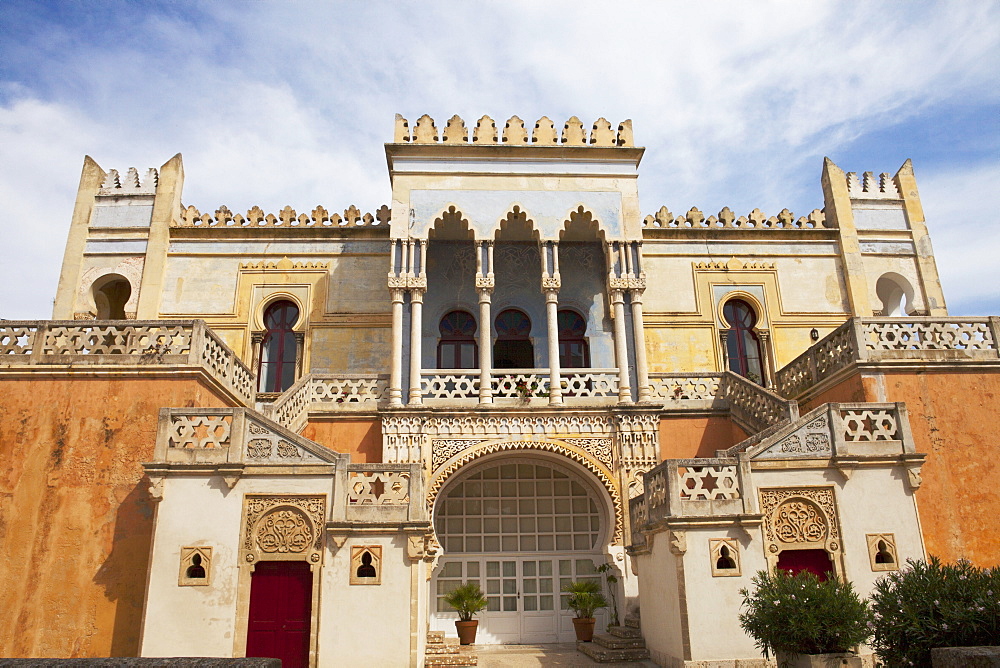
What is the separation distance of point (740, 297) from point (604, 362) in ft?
14.5

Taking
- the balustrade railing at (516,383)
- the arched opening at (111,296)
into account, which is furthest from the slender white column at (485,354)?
the arched opening at (111,296)

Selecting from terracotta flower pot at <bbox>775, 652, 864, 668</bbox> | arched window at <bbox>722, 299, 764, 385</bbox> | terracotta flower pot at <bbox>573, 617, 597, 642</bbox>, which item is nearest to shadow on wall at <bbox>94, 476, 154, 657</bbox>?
terracotta flower pot at <bbox>573, 617, 597, 642</bbox>

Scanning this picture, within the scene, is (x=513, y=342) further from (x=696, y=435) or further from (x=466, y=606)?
(x=466, y=606)

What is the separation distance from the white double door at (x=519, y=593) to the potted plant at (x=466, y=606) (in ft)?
2.67

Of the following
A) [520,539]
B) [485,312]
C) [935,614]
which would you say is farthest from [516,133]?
[935,614]

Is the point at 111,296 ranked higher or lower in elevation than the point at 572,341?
higher

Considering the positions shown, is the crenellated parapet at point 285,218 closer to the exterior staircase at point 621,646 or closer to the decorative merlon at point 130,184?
the decorative merlon at point 130,184

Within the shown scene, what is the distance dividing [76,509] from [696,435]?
11234 millimetres

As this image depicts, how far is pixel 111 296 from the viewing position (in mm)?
20391

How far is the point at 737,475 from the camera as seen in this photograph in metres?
11.0

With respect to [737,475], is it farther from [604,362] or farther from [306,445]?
[604,362]

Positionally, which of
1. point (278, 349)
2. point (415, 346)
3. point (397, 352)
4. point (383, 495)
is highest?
point (278, 349)

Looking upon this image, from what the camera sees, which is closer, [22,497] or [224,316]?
[22,497]

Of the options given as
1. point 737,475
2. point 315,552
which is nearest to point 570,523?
point 737,475
